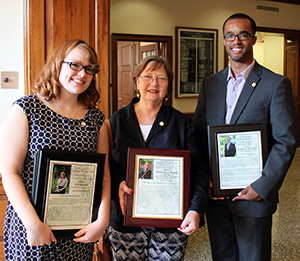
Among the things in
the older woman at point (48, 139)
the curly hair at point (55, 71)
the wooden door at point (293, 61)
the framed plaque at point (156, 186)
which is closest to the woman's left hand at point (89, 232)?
the older woman at point (48, 139)

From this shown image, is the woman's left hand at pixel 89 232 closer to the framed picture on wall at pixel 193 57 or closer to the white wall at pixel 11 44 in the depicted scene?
the white wall at pixel 11 44

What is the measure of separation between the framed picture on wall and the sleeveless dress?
483 centimetres

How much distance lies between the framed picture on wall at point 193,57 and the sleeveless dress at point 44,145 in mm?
4833

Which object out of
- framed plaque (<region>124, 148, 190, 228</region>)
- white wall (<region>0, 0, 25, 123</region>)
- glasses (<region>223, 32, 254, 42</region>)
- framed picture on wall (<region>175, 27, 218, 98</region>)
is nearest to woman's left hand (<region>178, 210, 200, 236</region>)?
framed plaque (<region>124, 148, 190, 228</region>)

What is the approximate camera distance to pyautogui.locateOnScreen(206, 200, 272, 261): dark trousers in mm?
1884

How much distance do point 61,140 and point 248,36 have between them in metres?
1.20

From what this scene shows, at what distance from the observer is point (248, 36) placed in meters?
1.91

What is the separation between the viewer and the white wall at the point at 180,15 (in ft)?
18.4

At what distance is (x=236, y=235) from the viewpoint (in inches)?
77.1

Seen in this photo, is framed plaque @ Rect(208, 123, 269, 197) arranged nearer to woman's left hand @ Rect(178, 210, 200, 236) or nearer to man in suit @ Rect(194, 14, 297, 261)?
man in suit @ Rect(194, 14, 297, 261)

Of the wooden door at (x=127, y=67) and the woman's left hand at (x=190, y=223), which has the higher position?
the wooden door at (x=127, y=67)

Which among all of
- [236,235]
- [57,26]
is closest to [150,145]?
[236,235]

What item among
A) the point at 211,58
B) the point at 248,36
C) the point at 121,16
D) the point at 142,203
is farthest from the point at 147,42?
the point at 142,203

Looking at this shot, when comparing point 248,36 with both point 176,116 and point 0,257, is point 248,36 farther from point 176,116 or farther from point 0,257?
point 0,257
